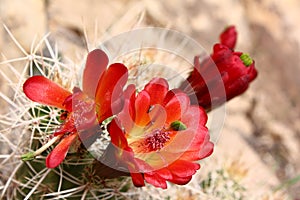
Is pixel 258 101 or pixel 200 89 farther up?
Answer: pixel 200 89

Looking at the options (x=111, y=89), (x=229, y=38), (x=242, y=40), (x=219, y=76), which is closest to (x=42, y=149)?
(x=111, y=89)

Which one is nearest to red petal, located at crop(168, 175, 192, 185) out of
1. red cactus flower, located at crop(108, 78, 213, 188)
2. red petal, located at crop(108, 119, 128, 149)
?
red cactus flower, located at crop(108, 78, 213, 188)

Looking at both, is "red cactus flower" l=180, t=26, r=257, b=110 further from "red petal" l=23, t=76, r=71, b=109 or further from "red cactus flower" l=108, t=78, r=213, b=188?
"red petal" l=23, t=76, r=71, b=109

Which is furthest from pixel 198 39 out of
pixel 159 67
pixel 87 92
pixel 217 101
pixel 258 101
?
pixel 87 92

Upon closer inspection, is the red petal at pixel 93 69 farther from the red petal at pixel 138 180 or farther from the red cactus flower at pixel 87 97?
the red petal at pixel 138 180

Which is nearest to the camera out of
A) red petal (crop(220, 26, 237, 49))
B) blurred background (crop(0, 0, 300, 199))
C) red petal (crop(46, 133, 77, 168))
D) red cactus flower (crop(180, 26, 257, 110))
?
red petal (crop(46, 133, 77, 168))

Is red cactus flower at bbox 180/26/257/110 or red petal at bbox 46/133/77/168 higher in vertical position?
red cactus flower at bbox 180/26/257/110

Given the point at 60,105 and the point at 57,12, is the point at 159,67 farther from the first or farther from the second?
the point at 57,12
